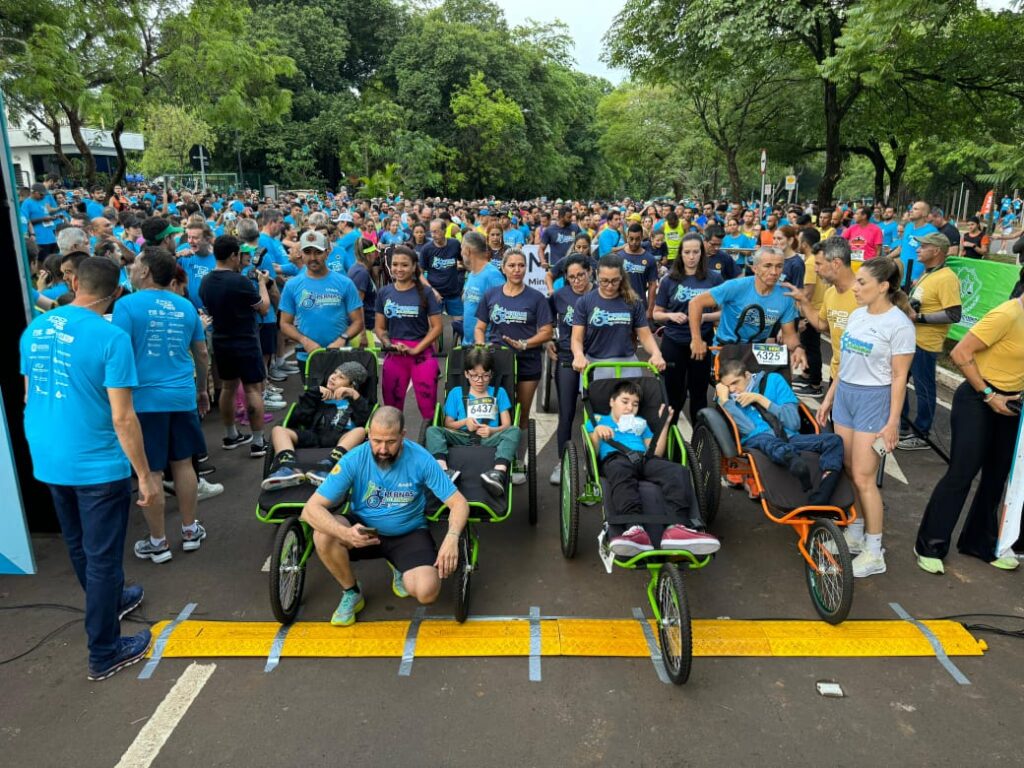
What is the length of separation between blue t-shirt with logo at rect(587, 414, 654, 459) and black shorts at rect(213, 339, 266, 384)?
3.22 m

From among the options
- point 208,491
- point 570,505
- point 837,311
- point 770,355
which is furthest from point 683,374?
point 208,491

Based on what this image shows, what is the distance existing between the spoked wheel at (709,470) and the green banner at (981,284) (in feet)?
20.9

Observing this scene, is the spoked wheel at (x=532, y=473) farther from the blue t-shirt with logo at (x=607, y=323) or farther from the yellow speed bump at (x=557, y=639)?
the yellow speed bump at (x=557, y=639)

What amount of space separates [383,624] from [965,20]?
578 inches

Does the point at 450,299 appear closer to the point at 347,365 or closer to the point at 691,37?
the point at 347,365

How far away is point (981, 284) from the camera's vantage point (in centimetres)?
990

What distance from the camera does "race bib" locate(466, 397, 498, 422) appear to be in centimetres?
557

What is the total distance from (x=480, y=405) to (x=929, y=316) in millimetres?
4228

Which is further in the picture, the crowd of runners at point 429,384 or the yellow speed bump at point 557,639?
the yellow speed bump at point 557,639

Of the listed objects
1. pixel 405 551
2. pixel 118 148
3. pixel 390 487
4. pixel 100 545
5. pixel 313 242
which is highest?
pixel 118 148

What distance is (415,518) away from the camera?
14.0 feet

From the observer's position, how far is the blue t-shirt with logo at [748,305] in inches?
234

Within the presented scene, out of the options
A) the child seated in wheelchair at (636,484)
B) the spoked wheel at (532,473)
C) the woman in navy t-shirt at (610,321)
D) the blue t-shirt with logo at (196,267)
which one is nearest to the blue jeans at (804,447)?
the child seated in wheelchair at (636,484)

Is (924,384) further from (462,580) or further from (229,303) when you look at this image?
(229,303)
